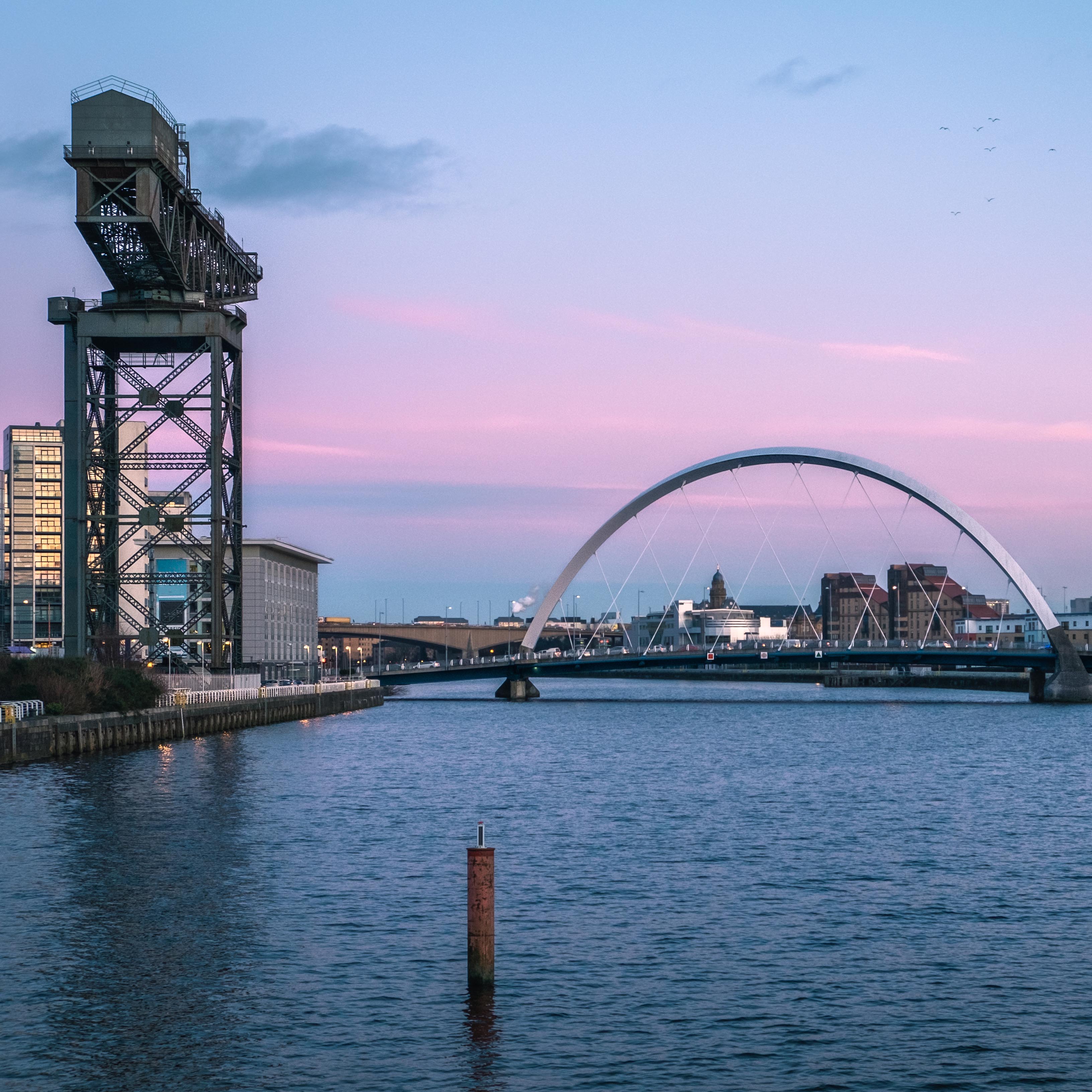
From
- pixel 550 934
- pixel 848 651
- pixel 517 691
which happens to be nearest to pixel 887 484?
pixel 848 651

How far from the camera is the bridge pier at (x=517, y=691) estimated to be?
145500 mm

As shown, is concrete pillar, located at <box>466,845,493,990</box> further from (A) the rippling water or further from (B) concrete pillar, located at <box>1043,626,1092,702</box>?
(B) concrete pillar, located at <box>1043,626,1092,702</box>

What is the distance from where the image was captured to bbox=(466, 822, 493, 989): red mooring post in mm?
21109

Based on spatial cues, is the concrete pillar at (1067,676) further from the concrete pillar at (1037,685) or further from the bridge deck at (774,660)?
the concrete pillar at (1037,685)

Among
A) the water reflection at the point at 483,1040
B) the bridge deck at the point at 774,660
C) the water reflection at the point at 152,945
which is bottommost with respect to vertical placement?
the water reflection at the point at 483,1040

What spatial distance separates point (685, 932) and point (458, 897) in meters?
5.28

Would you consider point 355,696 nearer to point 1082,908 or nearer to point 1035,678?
point 1035,678

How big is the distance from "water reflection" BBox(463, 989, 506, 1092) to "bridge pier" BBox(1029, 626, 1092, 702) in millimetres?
108593

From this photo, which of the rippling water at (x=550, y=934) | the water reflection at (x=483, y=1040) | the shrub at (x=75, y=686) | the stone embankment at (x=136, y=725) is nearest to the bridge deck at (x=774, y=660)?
the stone embankment at (x=136, y=725)

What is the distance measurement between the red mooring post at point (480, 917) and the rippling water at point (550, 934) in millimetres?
539

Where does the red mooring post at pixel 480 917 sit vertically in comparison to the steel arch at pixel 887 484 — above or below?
below

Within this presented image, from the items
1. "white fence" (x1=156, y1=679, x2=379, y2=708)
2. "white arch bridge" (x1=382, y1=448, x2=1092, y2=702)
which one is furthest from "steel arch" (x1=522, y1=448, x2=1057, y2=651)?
"white fence" (x1=156, y1=679, x2=379, y2=708)

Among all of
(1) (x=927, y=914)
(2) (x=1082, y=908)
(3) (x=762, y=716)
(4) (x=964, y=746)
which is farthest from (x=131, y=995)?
(3) (x=762, y=716)

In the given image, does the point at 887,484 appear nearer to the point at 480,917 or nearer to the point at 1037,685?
the point at 1037,685
